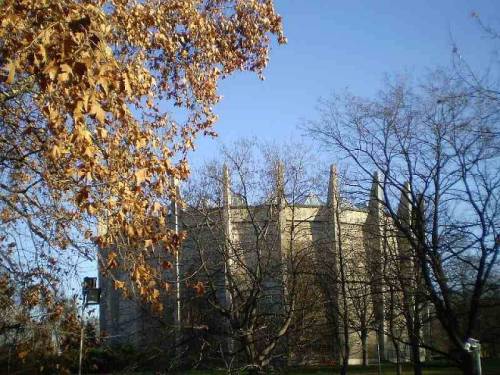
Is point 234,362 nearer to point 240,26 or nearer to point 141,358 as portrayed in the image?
point 141,358

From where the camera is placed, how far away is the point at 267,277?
65.8 ft

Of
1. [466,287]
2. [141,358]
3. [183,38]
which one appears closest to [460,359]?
[466,287]

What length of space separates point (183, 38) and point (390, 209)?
9000 millimetres

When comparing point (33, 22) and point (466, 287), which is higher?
point (33, 22)

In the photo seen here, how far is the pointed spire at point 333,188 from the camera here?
2118 centimetres

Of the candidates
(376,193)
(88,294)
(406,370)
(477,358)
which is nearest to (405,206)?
(376,193)

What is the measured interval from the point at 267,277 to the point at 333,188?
4.74 m

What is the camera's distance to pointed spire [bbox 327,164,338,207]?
21178mm

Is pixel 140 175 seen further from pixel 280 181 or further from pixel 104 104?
pixel 280 181

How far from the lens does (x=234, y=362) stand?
17922 mm

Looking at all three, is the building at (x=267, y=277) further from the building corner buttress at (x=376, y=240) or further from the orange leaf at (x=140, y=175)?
the orange leaf at (x=140, y=175)

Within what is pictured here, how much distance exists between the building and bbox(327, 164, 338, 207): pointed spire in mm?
41

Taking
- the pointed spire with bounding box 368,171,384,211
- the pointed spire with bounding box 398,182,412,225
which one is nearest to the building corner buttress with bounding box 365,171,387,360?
the pointed spire with bounding box 368,171,384,211

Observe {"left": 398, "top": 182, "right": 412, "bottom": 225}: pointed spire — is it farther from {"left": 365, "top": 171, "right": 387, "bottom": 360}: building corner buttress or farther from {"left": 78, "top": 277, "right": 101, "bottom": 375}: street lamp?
{"left": 78, "top": 277, "right": 101, "bottom": 375}: street lamp
